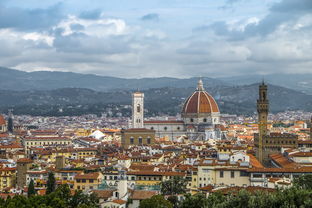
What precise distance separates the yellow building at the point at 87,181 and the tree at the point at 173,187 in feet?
20.0

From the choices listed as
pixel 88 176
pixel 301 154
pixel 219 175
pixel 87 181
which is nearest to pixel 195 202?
pixel 219 175

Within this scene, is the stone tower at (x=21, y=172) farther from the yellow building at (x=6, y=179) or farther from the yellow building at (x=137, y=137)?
the yellow building at (x=137, y=137)

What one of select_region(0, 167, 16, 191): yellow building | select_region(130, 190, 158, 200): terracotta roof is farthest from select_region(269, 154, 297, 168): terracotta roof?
select_region(0, 167, 16, 191): yellow building

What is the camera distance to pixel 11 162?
71.6m

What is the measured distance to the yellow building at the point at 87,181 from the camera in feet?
177

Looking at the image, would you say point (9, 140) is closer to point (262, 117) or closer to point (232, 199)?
point (262, 117)

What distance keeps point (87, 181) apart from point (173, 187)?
7868 millimetres

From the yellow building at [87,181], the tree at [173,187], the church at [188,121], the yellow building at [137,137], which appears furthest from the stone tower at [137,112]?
the tree at [173,187]

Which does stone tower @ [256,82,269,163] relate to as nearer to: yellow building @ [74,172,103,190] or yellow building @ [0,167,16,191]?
yellow building @ [74,172,103,190]

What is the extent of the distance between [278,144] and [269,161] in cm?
591

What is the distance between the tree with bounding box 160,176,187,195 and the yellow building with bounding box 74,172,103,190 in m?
6.11

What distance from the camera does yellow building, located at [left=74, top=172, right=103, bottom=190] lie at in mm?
54031

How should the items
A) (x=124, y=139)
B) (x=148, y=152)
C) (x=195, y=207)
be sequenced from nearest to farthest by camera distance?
(x=195, y=207), (x=148, y=152), (x=124, y=139)

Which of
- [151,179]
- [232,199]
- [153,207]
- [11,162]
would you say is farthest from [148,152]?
[232,199]
